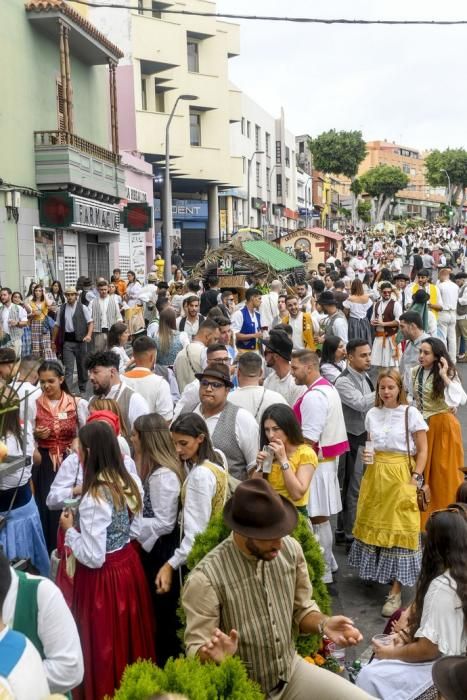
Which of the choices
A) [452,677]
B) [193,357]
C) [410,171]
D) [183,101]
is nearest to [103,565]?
[452,677]

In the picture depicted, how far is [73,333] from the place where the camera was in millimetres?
12734

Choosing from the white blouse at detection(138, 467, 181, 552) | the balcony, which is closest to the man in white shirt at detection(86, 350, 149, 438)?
the white blouse at detection(138, 467, 181, 552)

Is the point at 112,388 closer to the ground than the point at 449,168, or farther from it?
closer to the ground

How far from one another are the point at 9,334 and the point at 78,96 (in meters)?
11.7

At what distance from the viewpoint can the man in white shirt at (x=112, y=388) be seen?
594 cm

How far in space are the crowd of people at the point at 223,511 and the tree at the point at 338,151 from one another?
210 ft

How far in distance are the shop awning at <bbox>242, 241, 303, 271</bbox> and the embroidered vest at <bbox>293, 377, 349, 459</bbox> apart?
12383 mm

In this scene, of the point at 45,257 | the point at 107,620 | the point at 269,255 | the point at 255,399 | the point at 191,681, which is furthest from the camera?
the point at 45,257

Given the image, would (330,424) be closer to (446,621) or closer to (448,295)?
(446,621)

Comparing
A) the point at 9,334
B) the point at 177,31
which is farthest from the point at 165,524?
the point at 177,31

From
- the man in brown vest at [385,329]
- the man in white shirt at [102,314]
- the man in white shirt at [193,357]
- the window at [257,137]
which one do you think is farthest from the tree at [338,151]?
the man in white shirt at [193,357]

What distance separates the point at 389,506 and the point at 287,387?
1.46 meters

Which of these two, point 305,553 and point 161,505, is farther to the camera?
point 161,505

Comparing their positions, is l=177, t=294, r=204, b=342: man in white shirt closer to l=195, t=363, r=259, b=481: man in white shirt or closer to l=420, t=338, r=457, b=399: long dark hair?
l=420, t=338, r=457, b=399: long dark hair
